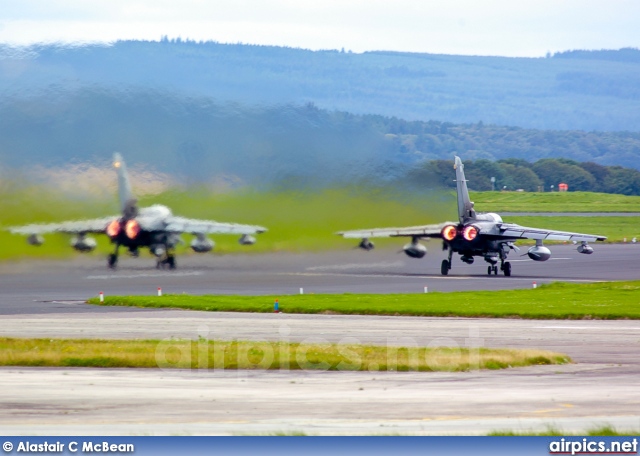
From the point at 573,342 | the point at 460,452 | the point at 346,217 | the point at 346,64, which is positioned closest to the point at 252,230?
the point at 346,217

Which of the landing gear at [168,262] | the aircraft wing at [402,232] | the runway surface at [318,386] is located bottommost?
the runway surface at [318,386]

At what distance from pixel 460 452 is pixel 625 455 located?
2185 millimetres

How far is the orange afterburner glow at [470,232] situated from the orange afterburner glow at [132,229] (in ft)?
57.5

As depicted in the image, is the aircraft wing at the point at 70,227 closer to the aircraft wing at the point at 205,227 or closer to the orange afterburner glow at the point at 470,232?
the aircraft wing at the point at 205,227

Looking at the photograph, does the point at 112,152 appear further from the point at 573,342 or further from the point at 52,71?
the point at 573,342

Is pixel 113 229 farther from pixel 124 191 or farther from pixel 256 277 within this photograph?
pixel 256 277

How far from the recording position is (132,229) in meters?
52.7

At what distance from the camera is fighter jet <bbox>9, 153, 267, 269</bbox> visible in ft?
167

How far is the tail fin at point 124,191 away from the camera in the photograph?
50.0 m

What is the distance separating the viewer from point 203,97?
169 feet

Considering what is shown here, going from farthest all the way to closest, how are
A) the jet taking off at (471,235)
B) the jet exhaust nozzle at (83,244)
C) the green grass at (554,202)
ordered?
1. the green grass at (554,202)
2. the jet taking off at (471,235)
3. the jet exhaust nozzle at (83,244)

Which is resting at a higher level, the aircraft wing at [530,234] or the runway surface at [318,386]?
the aircraft wing at [530,234]

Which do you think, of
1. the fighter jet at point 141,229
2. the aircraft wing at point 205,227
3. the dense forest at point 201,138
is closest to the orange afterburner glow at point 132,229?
A: the fighter jet at point 141,229

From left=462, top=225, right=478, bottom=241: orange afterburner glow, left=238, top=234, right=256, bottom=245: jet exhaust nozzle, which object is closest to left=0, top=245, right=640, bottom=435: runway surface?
left=238, top=234, right=256, bottom=245: jet exhaust nozzle
